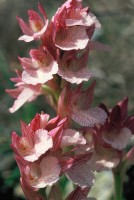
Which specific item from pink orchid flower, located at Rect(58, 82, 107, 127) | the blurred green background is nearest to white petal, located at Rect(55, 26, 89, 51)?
pink orchid flower, located at Rect(58, 82, 107, 127)

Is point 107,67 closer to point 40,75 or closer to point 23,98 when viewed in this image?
point 23,98

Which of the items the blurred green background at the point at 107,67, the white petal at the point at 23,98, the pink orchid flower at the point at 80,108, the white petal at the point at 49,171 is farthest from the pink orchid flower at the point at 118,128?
the blurred green background at the point at 107,67

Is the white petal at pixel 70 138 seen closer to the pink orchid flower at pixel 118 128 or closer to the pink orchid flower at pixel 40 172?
the pink orchid flower at pixel 40 172

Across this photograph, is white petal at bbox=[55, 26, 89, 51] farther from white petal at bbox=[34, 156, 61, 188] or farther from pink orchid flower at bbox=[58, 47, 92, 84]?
white petal at bbox=[34, 156, 61, 188]

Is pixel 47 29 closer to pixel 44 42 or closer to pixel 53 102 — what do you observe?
pixel 44 42

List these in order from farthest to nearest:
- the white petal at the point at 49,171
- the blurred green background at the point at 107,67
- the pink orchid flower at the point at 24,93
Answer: the blurred green background at the point at 107,67
the pink orchid flower at the point at 24,93
the white petal at the point at 49,171

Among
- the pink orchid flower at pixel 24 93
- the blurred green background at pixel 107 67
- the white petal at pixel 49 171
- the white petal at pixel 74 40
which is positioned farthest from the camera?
the blurred green background at pixel 107 67

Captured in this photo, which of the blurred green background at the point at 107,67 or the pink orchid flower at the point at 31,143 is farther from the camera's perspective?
the blurred green background at the point at 107,67

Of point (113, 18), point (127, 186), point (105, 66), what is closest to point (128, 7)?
point (113, 18)
